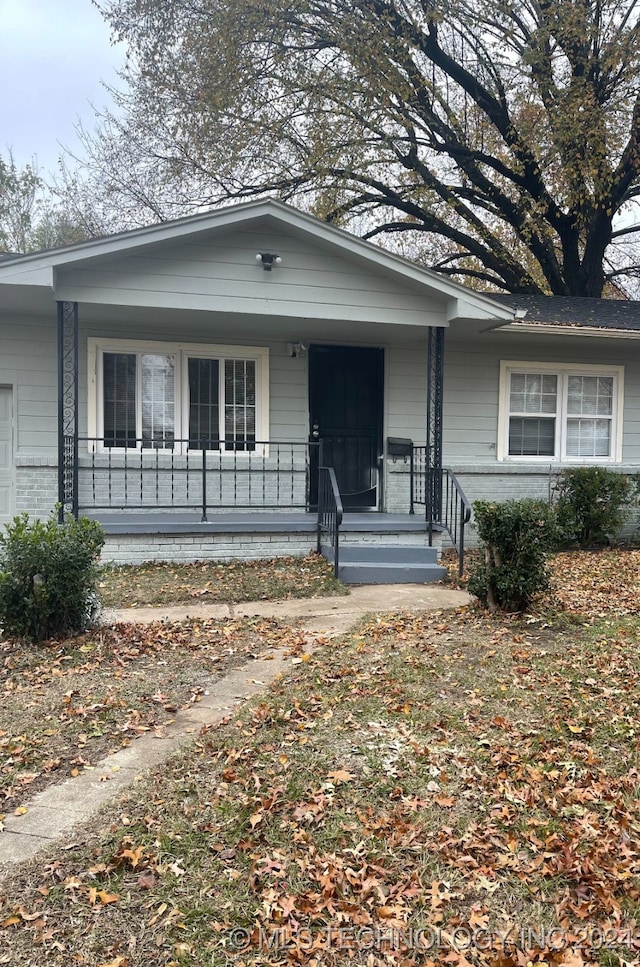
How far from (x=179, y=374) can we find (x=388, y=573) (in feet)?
13.1

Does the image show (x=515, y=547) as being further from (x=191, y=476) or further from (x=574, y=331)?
(x=574, y=331)

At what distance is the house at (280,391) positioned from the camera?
8.03m

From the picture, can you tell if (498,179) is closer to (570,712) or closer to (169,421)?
(169,421)

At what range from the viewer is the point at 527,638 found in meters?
5.38

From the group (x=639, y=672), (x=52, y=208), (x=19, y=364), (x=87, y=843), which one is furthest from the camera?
(x=52, y=208)

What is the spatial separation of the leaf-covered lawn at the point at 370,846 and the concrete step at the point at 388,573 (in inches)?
133

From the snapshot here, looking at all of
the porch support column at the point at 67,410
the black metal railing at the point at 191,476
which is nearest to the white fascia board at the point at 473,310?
the black metal railing at the point at 191,476

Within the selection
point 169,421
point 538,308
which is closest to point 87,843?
point 169,421

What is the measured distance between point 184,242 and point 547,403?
19.5 feet

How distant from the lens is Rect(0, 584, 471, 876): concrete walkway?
2840 millimetres

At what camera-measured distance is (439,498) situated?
8.87m

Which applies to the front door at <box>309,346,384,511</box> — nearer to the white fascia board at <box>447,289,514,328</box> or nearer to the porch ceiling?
the porch ceiling

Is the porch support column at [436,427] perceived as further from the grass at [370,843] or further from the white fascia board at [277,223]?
the grass at [370,843]

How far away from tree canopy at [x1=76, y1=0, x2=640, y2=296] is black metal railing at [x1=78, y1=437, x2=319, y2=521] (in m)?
8.45
